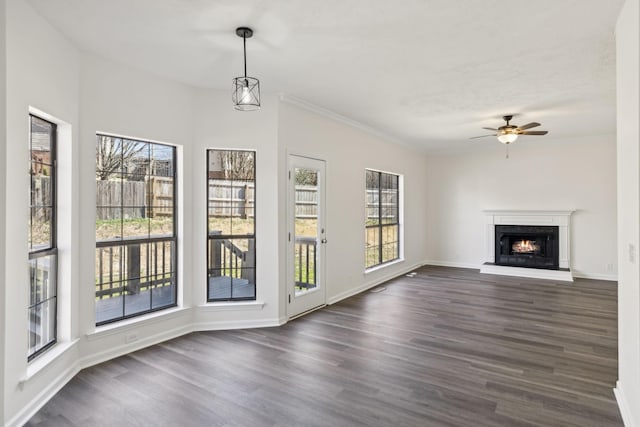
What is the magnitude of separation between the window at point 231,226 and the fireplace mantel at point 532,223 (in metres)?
A: 5.43

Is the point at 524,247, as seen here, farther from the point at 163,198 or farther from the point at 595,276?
the point at 163,198

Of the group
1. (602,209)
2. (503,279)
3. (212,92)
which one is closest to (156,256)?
(212,92)

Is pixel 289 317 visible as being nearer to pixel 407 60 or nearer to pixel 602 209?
pixel 407 60

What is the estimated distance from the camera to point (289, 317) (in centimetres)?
449

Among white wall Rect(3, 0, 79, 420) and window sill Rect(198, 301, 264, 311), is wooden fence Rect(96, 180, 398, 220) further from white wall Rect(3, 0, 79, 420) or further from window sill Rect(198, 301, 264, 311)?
window sill Rect(198, 301, 264, 311)

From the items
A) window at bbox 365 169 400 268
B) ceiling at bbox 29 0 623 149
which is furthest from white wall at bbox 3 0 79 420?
window at bbox 365 169 400 268

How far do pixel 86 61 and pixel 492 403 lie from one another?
430 cm

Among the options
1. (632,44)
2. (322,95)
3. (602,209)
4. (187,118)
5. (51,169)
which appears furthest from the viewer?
(602,209)

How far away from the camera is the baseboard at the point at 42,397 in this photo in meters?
2.36

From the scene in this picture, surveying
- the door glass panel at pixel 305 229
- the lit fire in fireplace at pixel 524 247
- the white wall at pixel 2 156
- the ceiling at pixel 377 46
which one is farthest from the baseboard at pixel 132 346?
the lit fire in fireplace at pixel 524 247

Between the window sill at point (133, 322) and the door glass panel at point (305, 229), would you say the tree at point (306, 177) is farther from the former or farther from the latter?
the window sill at point (133, 322)

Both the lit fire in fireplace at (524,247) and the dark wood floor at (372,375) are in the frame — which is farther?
the lit fire in fireplace at (524,247)

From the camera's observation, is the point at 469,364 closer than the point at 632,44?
No

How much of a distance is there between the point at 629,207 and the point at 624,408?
1.35m
